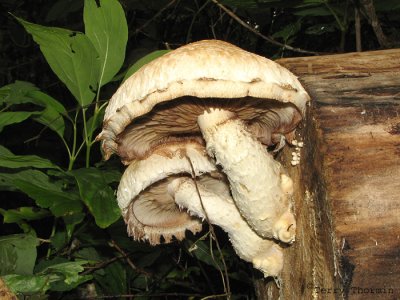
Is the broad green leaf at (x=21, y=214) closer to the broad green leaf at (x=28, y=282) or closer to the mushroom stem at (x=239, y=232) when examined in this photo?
the broad green leaf at (x=28, y=282)

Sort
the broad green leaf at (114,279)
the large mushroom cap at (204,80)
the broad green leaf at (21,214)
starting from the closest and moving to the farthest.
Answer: the large mushroom cap at (204,80)
the broad green leaf at (21,214)
the broad green leaf at (114,279)

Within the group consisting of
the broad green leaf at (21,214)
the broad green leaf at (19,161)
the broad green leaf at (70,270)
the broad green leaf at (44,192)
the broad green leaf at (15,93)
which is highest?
the broad green leaf at (15,93)

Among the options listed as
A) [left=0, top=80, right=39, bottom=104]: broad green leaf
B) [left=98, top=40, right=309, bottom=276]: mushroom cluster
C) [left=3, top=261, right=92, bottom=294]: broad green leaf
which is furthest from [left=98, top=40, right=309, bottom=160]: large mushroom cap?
[left=0, top=80, right=39, bottom=104]: broad green leaf

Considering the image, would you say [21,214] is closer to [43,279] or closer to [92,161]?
[43,279]

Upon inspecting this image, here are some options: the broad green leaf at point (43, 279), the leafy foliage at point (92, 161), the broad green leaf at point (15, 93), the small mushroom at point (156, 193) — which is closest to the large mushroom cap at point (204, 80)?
the small mushroom at point (156, 193)

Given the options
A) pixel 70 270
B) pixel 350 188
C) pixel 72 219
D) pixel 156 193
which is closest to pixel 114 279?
pixel 72 219

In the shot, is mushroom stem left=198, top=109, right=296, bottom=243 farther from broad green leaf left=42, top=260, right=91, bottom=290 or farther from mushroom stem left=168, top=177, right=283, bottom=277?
broad green leaf left=42, top=260, right=91, bottom=290
